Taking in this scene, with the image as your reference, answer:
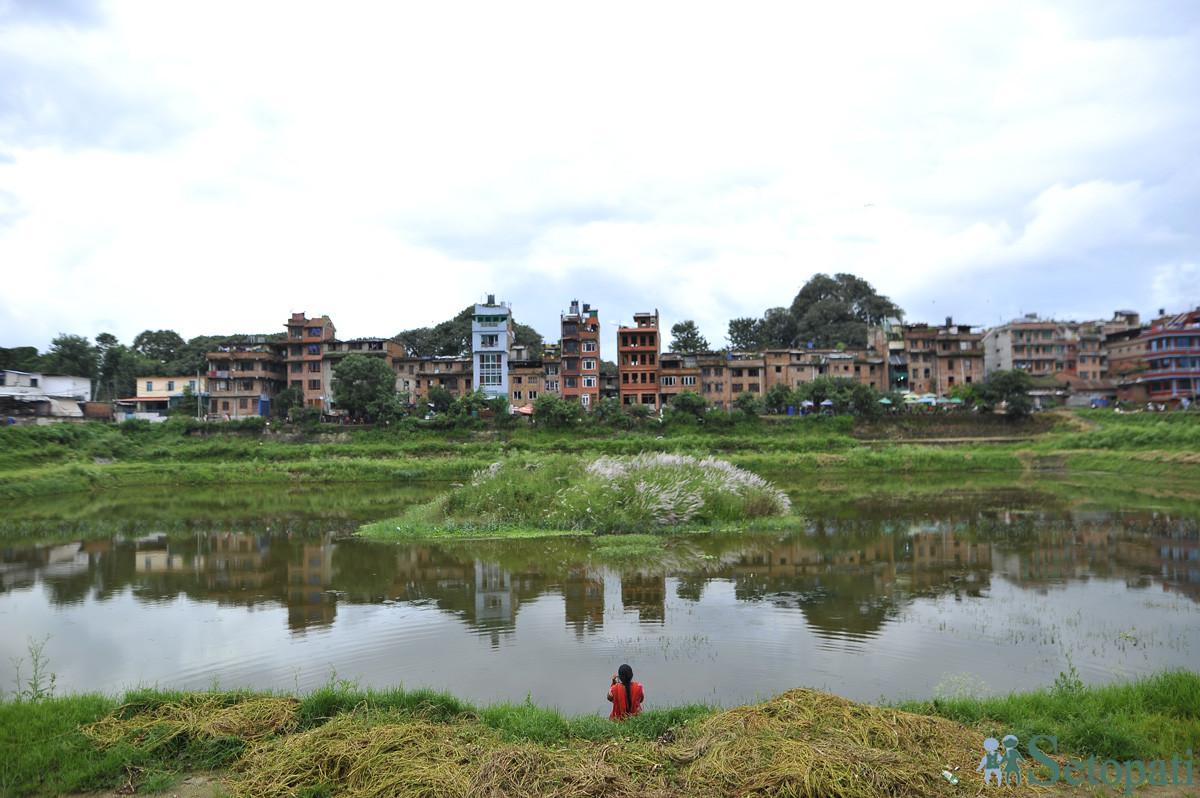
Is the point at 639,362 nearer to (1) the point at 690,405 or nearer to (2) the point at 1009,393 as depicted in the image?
(1) the point at 690,405

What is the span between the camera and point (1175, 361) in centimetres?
7131

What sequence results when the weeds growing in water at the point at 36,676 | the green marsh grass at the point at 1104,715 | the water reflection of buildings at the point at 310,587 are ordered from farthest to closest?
1. the water reflection of buildings at the point at 310,587
2. the weeds growing in water at the point at 36,676
3. the green marsh grass at the point at 1104,715

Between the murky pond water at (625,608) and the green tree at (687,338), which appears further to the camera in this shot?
the green tree at (687,338)

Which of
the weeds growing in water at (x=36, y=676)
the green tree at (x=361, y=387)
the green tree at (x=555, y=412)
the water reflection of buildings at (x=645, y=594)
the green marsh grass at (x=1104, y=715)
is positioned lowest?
the water reflection of buildings at (x=645, y=594)

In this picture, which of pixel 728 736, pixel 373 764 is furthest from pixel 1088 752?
pixel 373 764

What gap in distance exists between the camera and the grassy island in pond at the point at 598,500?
24094mm

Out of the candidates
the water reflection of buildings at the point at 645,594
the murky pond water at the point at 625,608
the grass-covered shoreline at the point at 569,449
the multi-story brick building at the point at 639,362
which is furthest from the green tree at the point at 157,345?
the water reflection of buildings at the point at 645,594

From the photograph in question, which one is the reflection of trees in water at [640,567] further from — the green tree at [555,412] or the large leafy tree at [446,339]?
the large leafy tree at [446,339]

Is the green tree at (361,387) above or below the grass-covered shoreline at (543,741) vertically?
above

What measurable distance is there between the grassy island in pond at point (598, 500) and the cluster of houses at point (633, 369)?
41481 mm

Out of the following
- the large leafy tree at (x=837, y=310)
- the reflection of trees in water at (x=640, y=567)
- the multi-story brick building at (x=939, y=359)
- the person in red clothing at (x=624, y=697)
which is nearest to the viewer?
the person in red clothing at (x=624, y=697)

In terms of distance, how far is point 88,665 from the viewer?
1216cm

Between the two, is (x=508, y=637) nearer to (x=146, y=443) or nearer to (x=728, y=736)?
(x=728, y=736)

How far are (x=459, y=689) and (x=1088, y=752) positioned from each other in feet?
26.2
